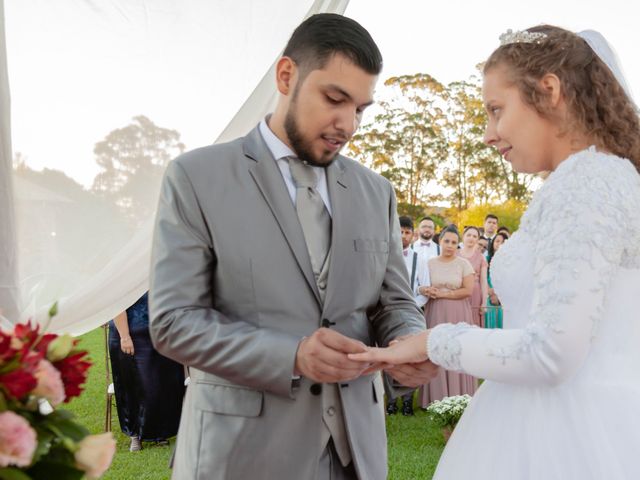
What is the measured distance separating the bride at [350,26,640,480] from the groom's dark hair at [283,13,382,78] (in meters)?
0.39

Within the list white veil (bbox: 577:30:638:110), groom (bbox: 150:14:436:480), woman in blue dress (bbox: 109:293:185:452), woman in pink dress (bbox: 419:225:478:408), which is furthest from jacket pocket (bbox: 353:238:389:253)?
woman in pink dress (bbox: 419:225:478:408)

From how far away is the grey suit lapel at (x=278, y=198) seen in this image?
202 centimetres

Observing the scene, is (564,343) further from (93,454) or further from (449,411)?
(449,411)

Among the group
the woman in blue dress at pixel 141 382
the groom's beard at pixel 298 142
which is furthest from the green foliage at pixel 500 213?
the groom's beard at pixel 298 142

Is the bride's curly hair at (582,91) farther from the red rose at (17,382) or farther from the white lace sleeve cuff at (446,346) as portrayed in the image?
the red rose at (17,382)

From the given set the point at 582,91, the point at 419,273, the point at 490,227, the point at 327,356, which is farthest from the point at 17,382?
the point at 490,227

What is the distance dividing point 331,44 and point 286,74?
19 cm

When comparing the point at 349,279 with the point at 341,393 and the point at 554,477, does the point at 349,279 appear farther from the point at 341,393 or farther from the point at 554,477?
the point at 554,477

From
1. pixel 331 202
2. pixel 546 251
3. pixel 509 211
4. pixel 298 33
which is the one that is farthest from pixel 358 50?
pixel 509 211

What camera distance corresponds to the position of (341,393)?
2047mm

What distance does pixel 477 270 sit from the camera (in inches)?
384

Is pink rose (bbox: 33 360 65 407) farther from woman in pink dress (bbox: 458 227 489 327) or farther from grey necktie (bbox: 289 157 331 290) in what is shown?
woman in pink dress (bbox: 458 227 489 327)

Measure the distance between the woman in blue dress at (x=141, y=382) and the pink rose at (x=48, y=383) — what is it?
5321 millimetres

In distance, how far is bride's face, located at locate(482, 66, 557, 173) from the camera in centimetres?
191
